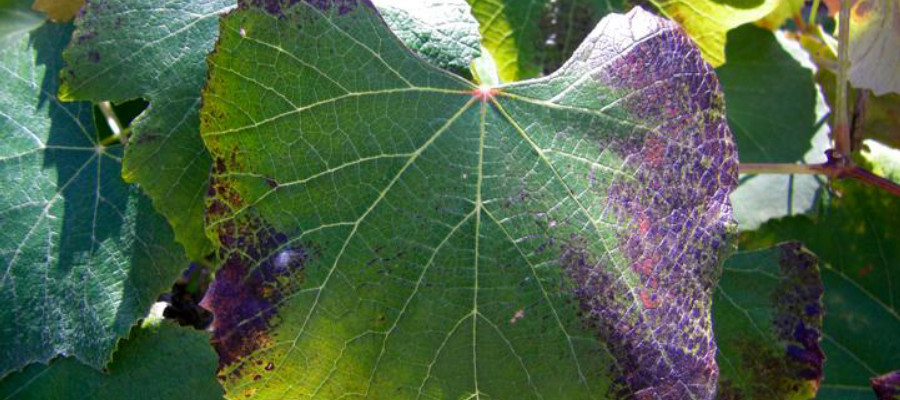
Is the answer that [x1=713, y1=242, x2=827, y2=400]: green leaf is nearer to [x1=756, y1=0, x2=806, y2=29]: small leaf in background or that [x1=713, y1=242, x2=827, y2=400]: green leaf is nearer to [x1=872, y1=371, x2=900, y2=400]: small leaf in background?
[x1=872, y1=371, x2=900, y2=400]: small leaf in background

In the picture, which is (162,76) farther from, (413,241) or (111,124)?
(413,241)

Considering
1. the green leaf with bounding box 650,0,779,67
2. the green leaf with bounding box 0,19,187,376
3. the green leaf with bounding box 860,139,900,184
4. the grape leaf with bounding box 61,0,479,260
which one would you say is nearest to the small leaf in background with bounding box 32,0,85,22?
the green leaf with bounding box 0,19,187,376

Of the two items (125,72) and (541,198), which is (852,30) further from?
(125,72)

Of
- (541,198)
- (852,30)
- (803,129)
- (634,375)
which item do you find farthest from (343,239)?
(803,129)

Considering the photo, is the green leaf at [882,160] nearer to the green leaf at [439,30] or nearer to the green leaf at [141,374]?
the green leaf at [439,30]

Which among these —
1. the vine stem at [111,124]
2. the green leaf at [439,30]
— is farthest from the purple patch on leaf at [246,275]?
the vine stem at [111,124]
